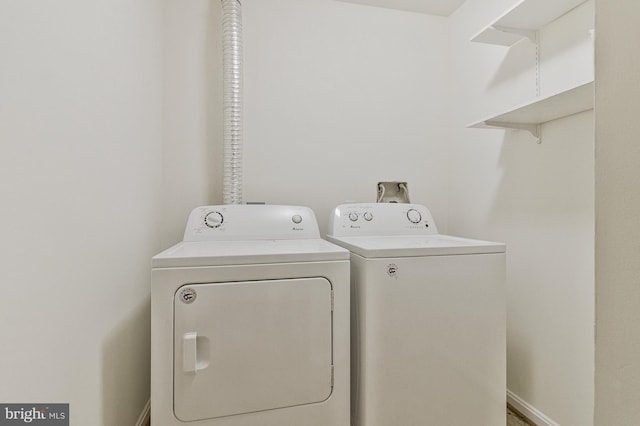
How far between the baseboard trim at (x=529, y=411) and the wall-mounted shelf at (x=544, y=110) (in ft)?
4.64

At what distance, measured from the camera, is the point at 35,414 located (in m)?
0.73

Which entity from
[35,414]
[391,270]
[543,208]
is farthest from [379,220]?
[35,414]

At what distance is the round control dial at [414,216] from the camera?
1862mm

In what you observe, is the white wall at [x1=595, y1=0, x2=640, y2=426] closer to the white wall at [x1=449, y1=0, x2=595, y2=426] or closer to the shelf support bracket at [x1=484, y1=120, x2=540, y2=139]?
the white wall at [x1=449, y1=0, x2=595, y2=426]

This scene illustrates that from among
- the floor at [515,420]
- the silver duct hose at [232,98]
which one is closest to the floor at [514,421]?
the floor at [515,420]

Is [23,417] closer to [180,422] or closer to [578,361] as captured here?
[180,422]

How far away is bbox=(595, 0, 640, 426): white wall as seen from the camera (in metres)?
0.40

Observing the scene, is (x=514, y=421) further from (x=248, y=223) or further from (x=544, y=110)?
(x=248, y=223)

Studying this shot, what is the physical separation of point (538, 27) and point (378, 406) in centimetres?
195

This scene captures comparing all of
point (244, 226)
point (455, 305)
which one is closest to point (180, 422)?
point (244, 226)

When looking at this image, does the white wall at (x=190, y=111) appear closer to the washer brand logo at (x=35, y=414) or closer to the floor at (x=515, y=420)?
the washer brand logo at (x=35, y=414)

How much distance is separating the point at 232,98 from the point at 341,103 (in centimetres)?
75

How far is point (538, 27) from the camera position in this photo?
152 centimetres

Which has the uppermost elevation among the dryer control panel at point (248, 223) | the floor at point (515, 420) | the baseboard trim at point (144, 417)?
the dryer control panel at point (248, 223)
